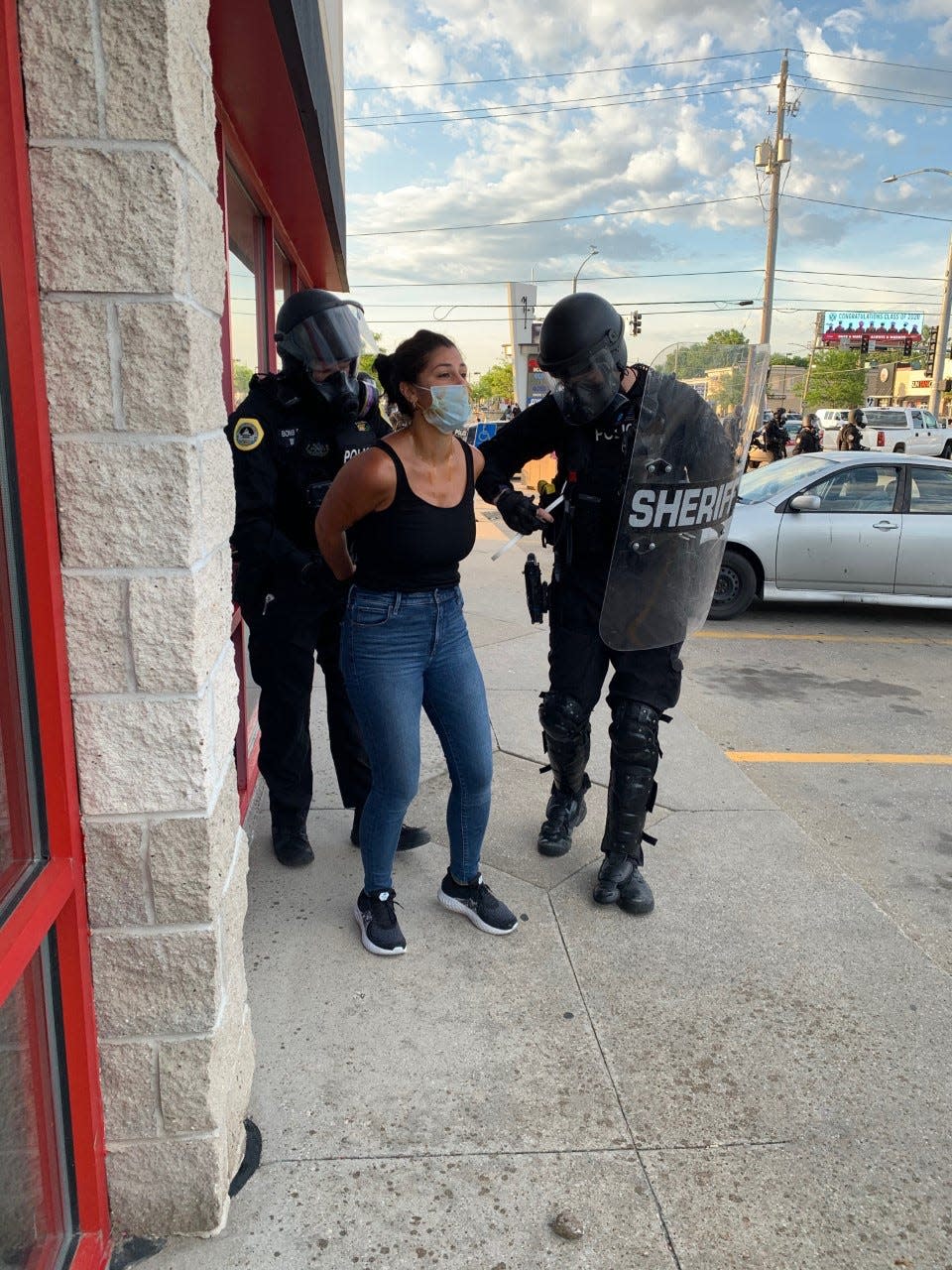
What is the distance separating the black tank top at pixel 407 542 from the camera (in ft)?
8.13

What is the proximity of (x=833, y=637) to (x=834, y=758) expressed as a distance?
9.80 ft

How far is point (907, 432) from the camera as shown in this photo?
29.3 meters

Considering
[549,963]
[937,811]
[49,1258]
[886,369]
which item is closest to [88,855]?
[49,1258]

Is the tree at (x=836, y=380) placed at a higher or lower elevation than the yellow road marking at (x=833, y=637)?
higher

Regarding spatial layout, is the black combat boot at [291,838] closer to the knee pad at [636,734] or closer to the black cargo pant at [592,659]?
the black cargo pant at [592,659]

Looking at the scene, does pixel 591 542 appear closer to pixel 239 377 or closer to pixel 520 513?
pixel 520 513

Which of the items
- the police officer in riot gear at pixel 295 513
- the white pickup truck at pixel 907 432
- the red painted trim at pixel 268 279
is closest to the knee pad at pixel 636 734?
the police officer in riot gear at pixel 295 513

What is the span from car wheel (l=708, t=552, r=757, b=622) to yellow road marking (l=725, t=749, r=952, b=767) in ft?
10.1

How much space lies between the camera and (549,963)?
280 cm

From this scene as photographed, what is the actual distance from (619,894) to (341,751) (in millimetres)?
1112

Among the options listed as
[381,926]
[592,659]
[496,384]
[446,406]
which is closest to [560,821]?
[592,659]

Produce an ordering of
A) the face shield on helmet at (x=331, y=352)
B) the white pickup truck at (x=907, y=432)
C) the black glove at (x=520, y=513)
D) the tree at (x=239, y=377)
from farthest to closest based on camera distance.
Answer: the white pickup truck at (x=907, y=432)
the tree at (x=239, y=377)
the black glove at (x=520, y=513)
the face shield on helmet at (x=331, y=352)

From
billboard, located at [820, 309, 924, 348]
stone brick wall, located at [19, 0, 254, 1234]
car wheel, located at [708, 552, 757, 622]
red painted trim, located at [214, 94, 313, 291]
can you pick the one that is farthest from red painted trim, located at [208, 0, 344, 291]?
billboard, located at [820, 309, 924, 348]

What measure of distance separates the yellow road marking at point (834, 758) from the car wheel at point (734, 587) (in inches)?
121
